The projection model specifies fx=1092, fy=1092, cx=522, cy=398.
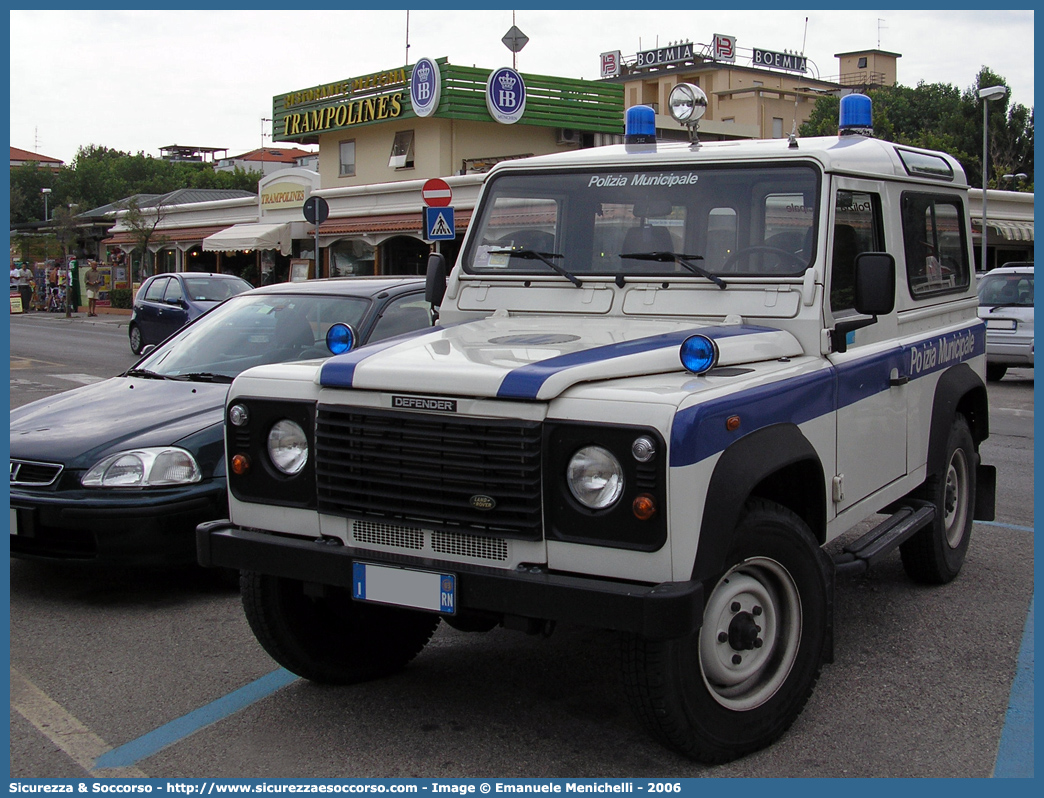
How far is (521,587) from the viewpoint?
339 centimetres

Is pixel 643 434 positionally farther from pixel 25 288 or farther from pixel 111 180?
pixel 111 180

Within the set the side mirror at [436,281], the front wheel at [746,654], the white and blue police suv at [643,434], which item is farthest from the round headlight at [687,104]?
the front wheel at [746,654]

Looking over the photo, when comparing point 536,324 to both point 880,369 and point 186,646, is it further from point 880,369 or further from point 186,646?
point 186,646

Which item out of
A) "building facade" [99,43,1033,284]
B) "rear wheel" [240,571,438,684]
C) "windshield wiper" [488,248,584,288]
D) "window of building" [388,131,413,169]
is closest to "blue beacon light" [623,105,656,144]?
"windshield wiper" [488,248,584,288]

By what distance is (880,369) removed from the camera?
4.71 m

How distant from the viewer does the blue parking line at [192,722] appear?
149 inches

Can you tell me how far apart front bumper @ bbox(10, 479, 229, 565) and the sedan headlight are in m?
0.05

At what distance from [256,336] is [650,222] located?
9.88 feet

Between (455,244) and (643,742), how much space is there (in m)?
29.8

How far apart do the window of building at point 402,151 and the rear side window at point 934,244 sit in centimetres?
2971

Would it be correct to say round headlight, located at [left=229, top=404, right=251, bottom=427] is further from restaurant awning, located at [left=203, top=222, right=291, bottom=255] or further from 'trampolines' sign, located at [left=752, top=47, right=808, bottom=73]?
'trampolines' sign, located at [left=752, top=47, right=808, bottom=73]

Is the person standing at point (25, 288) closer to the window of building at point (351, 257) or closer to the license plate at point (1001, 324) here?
the window of building at point (351, 257)

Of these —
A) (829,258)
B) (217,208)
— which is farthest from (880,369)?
(217,208)

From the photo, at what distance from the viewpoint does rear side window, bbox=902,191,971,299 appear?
5.35 metres
